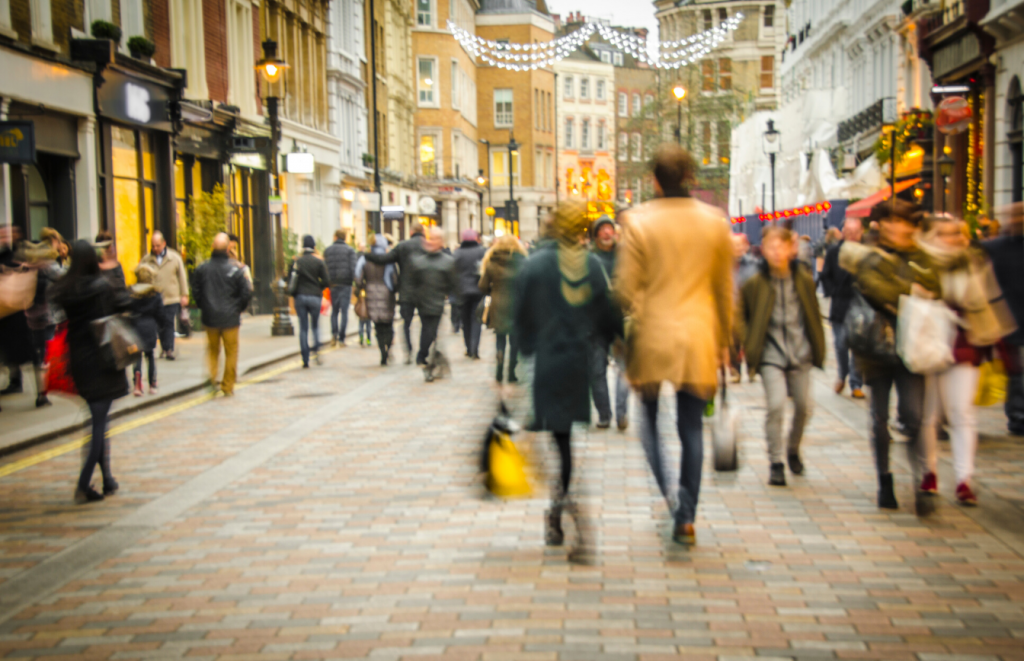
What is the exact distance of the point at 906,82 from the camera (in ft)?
111

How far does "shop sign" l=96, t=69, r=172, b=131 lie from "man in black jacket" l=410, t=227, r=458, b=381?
809 cm

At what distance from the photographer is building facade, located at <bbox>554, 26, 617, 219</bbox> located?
93.4 m

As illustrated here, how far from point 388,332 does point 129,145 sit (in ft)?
27.8

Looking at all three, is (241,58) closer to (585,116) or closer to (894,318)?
(894,318)

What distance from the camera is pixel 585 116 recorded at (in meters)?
95.7

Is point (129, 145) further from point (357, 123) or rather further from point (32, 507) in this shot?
point (357, 123)

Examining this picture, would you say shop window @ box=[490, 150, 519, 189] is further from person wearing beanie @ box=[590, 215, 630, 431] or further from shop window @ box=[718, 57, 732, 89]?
person wearing beanie @ box=[590, 215, 630, 431]

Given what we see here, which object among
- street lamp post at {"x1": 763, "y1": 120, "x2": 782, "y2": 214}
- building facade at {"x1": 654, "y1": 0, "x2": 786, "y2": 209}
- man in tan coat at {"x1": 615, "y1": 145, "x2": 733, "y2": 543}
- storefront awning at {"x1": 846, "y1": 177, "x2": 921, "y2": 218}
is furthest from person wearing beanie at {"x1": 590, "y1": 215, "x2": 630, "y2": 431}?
building facade at {"x1": 654, "y1": 0, "x2": 786, "y2": 209}

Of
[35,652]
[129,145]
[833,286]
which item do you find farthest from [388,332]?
[35,652]

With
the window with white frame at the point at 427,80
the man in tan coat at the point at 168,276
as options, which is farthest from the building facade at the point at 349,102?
the man in tan coat at the point at 168,276

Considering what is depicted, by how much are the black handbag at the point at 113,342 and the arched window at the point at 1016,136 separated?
19.8 m

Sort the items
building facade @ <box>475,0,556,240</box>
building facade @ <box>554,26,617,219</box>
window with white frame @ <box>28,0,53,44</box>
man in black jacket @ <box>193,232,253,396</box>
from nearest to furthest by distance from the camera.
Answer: man in black jacket @ <box>193,232,253,396</box>
window with white frame @ <box>28,0,53,44</box>
building facade @ <box>475,0,556,240</box>
building facade @ <box>554,26,617,219</box>

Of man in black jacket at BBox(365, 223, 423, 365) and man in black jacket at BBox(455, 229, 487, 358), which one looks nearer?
man in black jacket at BBox(365, 223, 423, 365)

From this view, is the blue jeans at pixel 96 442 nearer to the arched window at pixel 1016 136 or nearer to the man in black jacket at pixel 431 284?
the man in black jacket at pixel 431 284
